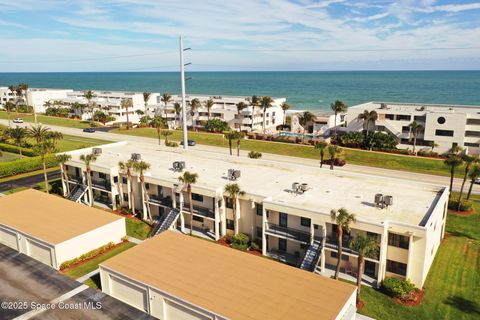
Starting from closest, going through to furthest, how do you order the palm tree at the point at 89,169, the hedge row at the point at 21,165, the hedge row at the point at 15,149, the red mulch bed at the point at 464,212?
the red mulch bed at the point at 464,212 < the palm tree at the point at 89,169 < the hedge row at the point at 21,165 < the hedge row at the point at 15,149

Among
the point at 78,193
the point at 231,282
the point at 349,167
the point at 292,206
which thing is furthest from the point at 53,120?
the point at 231,282

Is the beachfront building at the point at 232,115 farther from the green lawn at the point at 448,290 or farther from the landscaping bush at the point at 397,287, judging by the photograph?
the landscaping bush at the point at 397,287

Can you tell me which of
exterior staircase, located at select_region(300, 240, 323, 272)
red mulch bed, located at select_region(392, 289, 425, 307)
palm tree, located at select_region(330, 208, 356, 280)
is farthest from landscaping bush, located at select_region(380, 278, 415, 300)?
exterior staircase, located at select_region(300, 240, 323, 272)

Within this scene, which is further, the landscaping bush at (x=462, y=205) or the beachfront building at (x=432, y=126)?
the beachfront building at (x=432, y=126)

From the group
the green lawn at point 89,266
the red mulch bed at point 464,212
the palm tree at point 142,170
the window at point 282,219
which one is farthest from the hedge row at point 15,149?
the red mulch bed at point 464,212

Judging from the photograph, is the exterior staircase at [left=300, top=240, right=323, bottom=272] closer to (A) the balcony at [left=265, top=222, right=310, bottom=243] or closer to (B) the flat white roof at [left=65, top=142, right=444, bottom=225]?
(A) the balcony at [left=265, top=222, right=310, bottom=243]

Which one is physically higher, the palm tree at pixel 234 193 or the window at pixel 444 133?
the window at pixel 444 133

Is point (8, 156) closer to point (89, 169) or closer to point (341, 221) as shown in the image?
point (89, 169)
